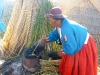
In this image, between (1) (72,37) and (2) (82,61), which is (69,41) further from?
(2) (82,61)

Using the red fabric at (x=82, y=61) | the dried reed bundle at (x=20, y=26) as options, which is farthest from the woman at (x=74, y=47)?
A: the dried reed bundle at (x=20, y=26)

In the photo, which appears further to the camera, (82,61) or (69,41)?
(82,61)

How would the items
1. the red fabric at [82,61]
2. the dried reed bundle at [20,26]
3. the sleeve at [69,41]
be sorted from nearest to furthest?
the sleeve at [69,41], the red fabric at [82,61], the dried reed bundle at [20,26]

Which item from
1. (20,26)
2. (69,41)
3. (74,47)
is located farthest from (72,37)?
(20,26)

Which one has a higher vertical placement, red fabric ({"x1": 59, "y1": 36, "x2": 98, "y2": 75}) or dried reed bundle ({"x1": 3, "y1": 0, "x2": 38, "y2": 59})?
dried reed bundle ({"x1": 3, "y1": 0, "x2": 38, "y2": 59})

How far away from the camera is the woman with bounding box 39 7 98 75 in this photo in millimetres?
4148

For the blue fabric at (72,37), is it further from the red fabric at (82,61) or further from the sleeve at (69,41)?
the red fabric at (82,61)

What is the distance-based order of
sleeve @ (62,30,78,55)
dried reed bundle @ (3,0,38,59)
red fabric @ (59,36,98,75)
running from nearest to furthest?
1. sleeve @ (62,30,78,55)
2. red fabric @ (59,36,98,75)
3. dried reed bundle @ (3,0,38,59)

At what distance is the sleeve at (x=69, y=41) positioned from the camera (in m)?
4.09

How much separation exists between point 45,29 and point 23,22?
0.51m

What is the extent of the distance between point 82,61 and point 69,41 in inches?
20.4

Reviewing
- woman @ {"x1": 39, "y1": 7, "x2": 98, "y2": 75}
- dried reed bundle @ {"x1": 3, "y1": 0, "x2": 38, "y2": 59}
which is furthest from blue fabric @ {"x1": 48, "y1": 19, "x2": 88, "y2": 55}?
dried reed bundle @ {"x1": 3, "y1": 0, "x2": 38, "y2": 59}

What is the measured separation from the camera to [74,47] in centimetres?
417

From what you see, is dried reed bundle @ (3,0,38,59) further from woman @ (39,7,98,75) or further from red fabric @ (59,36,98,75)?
red fabric @ (59,36,98,75)
